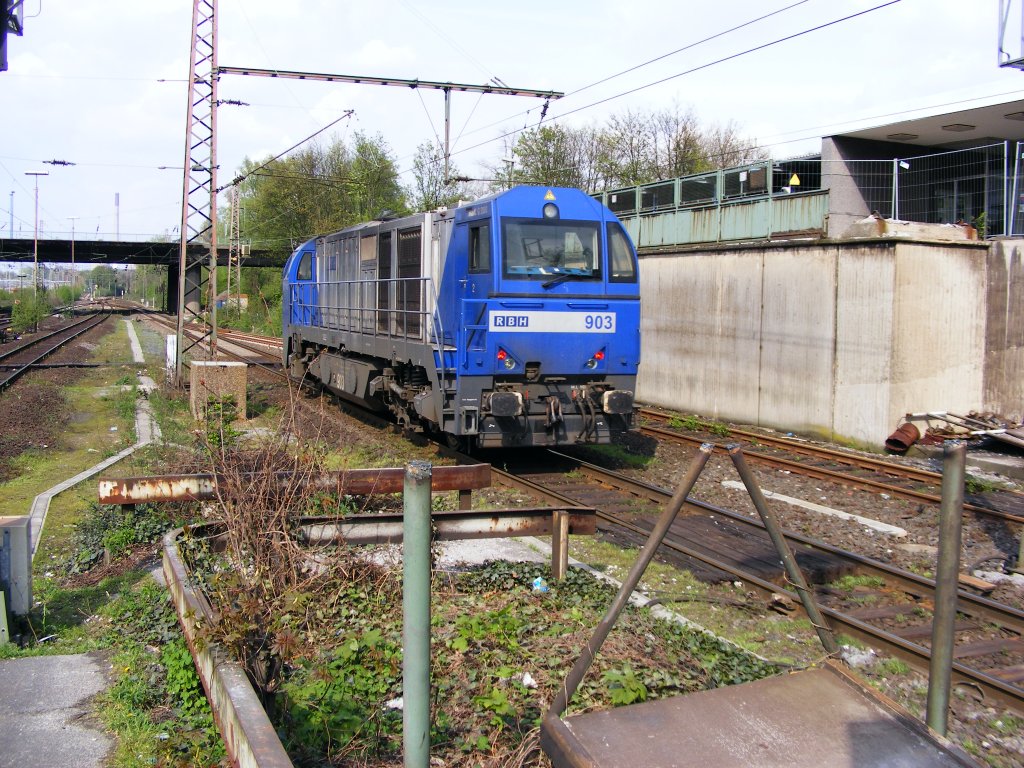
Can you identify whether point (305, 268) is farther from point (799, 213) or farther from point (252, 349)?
point (252, 349)

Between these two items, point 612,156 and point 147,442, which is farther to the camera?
point 612,156

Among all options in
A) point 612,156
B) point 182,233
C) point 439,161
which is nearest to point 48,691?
point 182,233

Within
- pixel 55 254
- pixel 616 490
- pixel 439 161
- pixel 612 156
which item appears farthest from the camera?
pixel 55 254

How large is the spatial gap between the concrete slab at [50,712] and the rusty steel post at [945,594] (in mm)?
3521

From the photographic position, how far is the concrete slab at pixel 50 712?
388 centimetres

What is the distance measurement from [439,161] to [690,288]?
20.2 metres

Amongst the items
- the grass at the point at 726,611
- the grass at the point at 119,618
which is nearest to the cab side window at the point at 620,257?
the grass at the point at 726,611

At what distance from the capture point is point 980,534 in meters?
8.82

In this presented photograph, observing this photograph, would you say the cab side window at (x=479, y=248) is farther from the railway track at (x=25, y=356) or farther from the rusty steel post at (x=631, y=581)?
the railway track at (x=25, y=356)

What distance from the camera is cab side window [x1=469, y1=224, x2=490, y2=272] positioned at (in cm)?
1044

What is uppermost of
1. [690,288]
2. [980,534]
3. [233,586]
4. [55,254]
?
[55,254]

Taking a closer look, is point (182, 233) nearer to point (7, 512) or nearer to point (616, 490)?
point (7, 512)

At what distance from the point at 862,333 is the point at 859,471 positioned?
9.54 ft

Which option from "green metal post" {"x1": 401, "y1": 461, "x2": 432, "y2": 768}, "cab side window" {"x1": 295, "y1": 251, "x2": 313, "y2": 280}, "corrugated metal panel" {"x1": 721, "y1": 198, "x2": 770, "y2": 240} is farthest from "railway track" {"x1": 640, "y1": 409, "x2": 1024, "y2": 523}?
"cab side window" {"x1": 295, "y1": 251, "x2": 313, "y2": 280}
